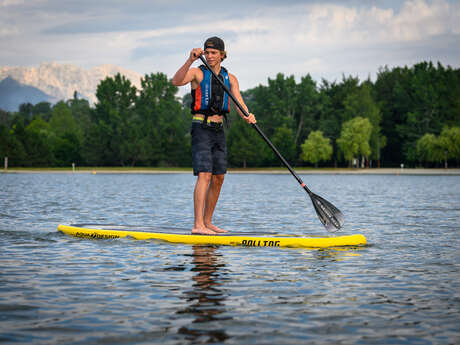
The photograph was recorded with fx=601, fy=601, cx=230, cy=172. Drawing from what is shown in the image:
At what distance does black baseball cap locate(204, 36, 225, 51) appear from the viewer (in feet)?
32.1

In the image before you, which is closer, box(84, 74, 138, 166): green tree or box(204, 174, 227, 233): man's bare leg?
box(204, 174, 227, 233): man's bare leg

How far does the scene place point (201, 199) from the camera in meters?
9.90

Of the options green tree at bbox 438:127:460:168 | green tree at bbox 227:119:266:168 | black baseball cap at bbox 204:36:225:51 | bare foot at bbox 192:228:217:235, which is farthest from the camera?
green tree at bbox 227:119:266:168

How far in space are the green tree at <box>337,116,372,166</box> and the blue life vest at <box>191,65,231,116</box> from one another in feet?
277

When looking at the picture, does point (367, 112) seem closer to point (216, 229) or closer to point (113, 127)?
point (113, 127)

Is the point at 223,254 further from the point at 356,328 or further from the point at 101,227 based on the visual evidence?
the point at 356,328

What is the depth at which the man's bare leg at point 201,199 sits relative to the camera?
982 cm

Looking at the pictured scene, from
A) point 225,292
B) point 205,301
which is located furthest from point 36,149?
point 205,301

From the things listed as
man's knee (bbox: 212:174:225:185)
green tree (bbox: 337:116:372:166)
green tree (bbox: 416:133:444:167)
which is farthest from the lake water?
green tree (bbox: 416:133:444:167)

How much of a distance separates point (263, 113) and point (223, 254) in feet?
337

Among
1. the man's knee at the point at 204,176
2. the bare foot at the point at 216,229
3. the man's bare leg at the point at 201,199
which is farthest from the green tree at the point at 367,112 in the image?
the man's knee at the point at 204,176

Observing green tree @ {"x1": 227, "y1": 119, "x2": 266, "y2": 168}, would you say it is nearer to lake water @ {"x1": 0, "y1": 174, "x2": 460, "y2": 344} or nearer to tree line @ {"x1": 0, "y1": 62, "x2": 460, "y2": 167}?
tree line @ {"x1": 0, "y1": 62, "x2": 460, "y2": 167}

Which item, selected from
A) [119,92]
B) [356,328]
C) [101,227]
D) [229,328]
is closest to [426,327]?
[356,328]

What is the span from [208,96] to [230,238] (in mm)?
2329
